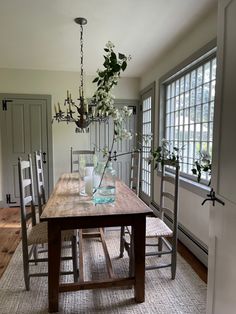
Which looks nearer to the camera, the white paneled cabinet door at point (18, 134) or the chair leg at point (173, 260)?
the chair leg at point (173, 260)

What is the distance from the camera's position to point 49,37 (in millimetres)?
2977

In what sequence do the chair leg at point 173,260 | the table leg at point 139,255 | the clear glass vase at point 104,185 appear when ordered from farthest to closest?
the chair leg at point 173,260 < the clear glass vase at point 104,185 < the table leg at point 139,255

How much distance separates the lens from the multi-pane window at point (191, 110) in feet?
8.46

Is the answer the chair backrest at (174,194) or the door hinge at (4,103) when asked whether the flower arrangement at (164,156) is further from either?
the door hinge at (4,103)

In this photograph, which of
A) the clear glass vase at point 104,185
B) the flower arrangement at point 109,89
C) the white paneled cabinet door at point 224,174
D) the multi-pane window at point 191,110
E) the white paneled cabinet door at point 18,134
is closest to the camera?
the white paneled cabinet door at point 224,174

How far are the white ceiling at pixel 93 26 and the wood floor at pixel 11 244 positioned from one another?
2502 mm

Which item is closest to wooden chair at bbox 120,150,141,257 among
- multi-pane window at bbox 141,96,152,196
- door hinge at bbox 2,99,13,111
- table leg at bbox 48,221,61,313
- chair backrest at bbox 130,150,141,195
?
chair backrest at bbox 130,150,141,195

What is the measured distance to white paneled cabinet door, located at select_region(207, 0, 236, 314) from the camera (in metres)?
1.22

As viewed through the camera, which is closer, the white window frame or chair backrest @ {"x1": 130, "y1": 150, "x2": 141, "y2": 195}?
the white window frame

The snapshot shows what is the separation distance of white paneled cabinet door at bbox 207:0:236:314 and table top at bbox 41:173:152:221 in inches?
22.8

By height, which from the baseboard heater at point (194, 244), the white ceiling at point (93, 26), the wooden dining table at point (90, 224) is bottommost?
the baseboard heater at point (194, 244)

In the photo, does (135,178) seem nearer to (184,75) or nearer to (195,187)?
(195,187)

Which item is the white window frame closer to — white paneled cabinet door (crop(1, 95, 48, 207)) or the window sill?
the window sill

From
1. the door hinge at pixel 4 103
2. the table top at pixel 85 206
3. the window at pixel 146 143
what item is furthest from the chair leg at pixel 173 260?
the door hinge at pixel 4 103
